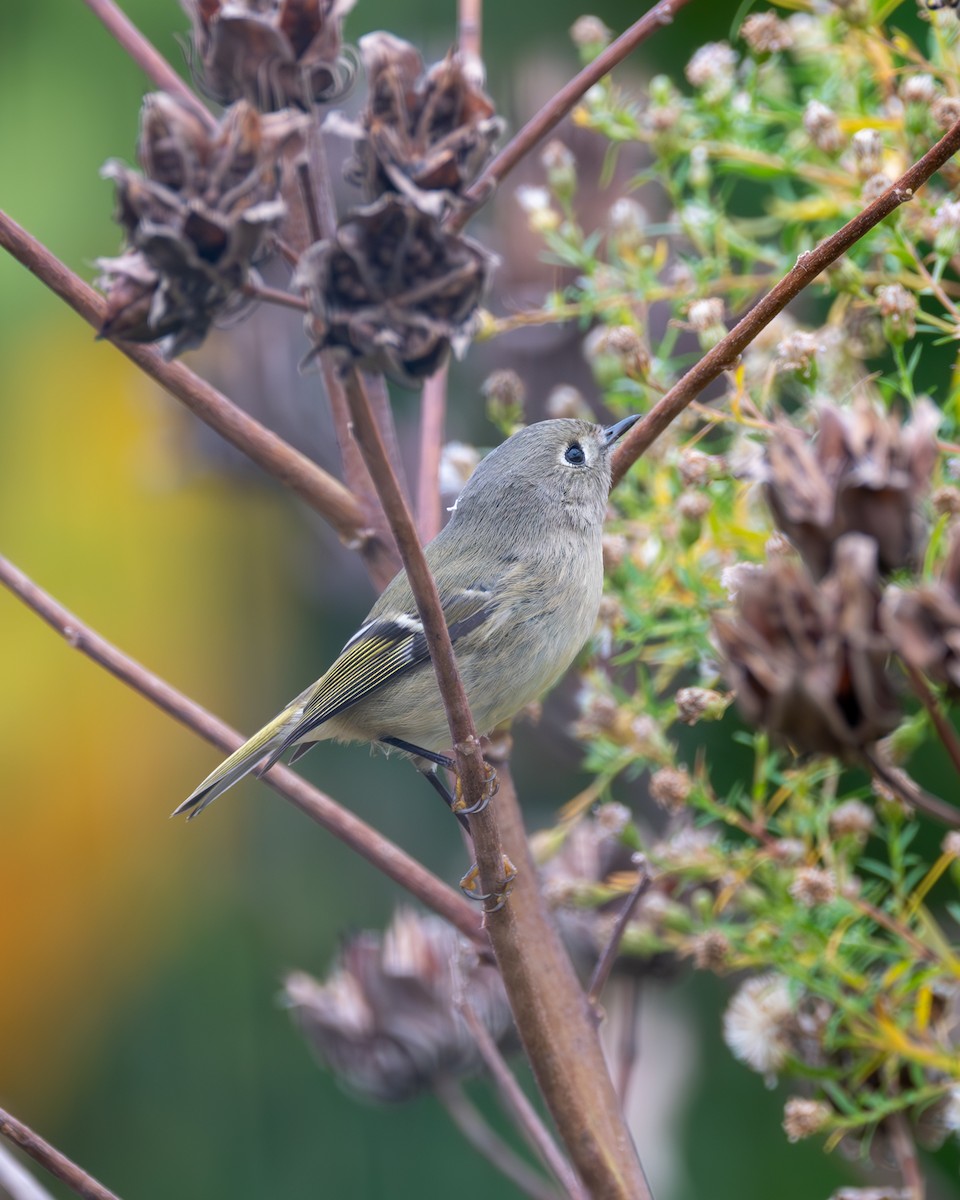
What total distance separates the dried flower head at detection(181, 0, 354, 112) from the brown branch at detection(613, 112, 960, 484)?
0.99 feet

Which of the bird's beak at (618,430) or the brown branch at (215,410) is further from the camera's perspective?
the bird's beak at (618,430)

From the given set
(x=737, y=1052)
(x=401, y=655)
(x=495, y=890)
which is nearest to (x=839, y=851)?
(x=737, y=1052)

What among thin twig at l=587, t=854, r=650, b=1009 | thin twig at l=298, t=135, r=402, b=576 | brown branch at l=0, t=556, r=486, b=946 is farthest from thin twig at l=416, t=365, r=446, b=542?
thin twig at l=587, t=854, r=650, b=1009

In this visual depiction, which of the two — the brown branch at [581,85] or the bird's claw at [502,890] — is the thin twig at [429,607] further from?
the brown branch at [581,85]

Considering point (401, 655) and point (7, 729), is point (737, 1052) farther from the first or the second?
point (7, 729)

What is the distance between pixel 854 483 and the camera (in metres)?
0.64

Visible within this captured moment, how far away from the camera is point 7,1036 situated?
258cm

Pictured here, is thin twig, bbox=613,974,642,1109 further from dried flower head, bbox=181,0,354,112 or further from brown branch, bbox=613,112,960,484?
dried flower head, bbox=181,0,354,112

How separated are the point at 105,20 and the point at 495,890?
0.77 metres

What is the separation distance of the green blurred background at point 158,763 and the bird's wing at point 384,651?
61cm

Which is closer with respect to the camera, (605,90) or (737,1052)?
(737,1052)

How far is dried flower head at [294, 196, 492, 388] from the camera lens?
28.0 inches

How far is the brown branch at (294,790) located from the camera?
1.16 metres

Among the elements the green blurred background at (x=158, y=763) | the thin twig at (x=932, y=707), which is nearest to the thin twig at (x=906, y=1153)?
the thin twig at (x=932, y=707)
